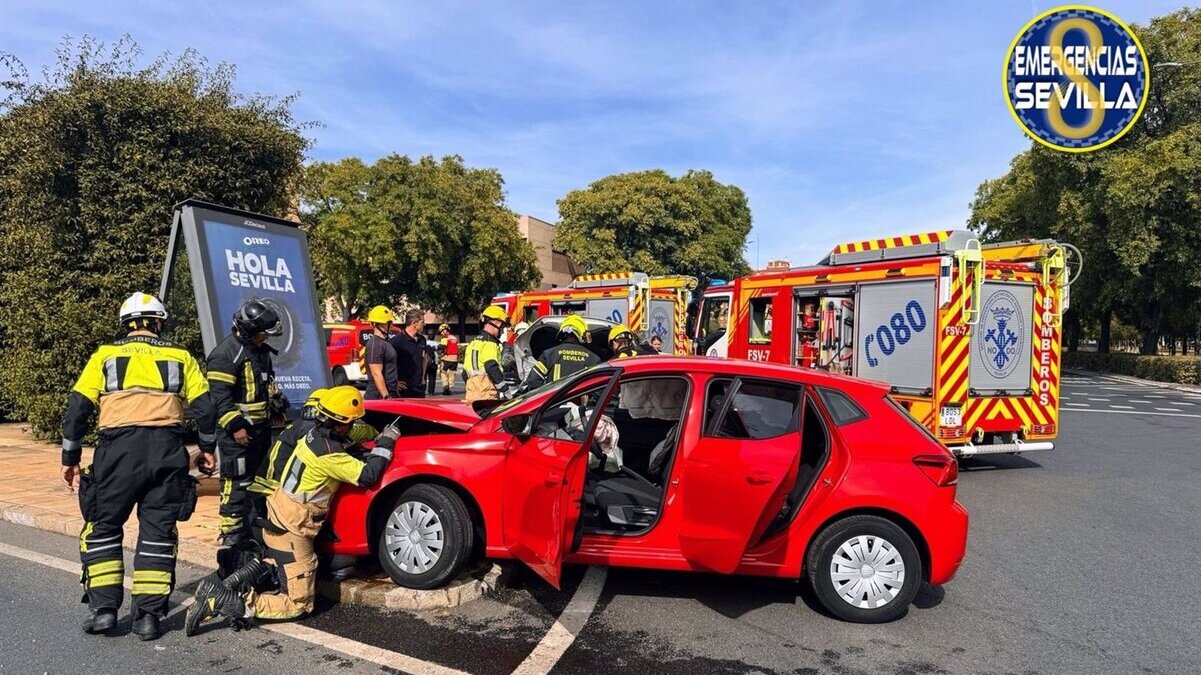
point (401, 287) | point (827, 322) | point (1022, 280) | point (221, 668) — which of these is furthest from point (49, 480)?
point (401, 287)

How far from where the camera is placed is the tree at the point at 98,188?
28.5 ft

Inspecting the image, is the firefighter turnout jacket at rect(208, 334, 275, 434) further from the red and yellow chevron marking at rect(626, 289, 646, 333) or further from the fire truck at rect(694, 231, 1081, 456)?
the red and yellow chevron marking at rect(626, 289, 646, 333)

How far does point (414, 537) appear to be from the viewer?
15.4ft

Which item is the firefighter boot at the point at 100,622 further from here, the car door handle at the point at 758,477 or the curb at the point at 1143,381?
the curb at the point at 1143,381

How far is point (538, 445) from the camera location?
14.9 ft

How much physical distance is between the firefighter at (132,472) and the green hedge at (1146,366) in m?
31.5

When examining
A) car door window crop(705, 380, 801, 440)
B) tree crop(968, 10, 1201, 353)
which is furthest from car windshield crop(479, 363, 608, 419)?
tree crop(968, 10, 1201, 353)

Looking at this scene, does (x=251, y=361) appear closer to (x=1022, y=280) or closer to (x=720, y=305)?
(x=1022, y=280)

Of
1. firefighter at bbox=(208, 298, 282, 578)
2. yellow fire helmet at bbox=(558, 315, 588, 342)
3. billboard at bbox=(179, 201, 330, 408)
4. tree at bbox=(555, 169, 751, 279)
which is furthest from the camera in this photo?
tree at bbox=(555, 169, 751, 279)

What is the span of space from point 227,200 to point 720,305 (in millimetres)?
8018

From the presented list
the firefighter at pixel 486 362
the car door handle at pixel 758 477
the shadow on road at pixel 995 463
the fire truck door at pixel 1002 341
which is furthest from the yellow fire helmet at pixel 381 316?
the shadow on road at pixel 995 463

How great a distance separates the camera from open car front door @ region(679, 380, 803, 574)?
427cm

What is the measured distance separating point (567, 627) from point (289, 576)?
1.58 metres

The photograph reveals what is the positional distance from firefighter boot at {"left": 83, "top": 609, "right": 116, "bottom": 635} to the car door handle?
11.4ft
